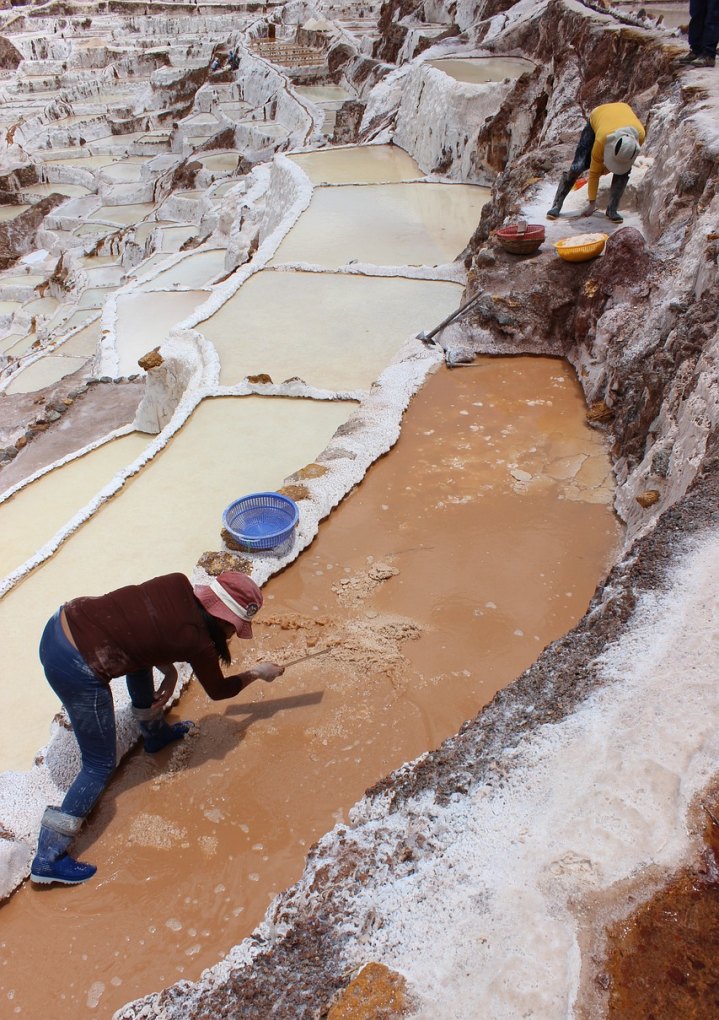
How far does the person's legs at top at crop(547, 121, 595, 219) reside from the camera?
632 cm

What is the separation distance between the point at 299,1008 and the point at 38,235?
26.2 metres

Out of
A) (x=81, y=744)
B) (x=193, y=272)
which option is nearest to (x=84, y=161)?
(x=193, y=272)

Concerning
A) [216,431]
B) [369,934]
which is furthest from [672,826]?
[216,431]

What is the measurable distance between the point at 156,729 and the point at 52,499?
394 cm

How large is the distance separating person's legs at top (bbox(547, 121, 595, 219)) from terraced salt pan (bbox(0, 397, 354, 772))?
10.3ft

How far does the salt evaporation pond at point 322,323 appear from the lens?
259 inches

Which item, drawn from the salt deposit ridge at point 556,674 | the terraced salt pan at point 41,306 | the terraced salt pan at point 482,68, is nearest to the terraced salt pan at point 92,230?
the terraced salt pan at point 41,306

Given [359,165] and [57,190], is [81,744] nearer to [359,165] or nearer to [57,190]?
[359,165]

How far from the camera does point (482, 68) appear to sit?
13781mm

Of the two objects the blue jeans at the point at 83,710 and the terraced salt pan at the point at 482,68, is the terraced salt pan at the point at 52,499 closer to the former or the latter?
the blue jeans at the point at 83,710

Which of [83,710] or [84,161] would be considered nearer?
[83,710]

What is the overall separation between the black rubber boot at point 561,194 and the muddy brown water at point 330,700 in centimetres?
315

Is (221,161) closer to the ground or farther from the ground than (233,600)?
farther from the ground

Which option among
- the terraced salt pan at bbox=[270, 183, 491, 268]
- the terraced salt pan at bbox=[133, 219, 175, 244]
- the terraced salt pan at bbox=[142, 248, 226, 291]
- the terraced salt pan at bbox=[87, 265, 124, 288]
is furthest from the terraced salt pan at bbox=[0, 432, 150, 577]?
the terraced salt pan at bbox=[133, 219, 175, 244]
